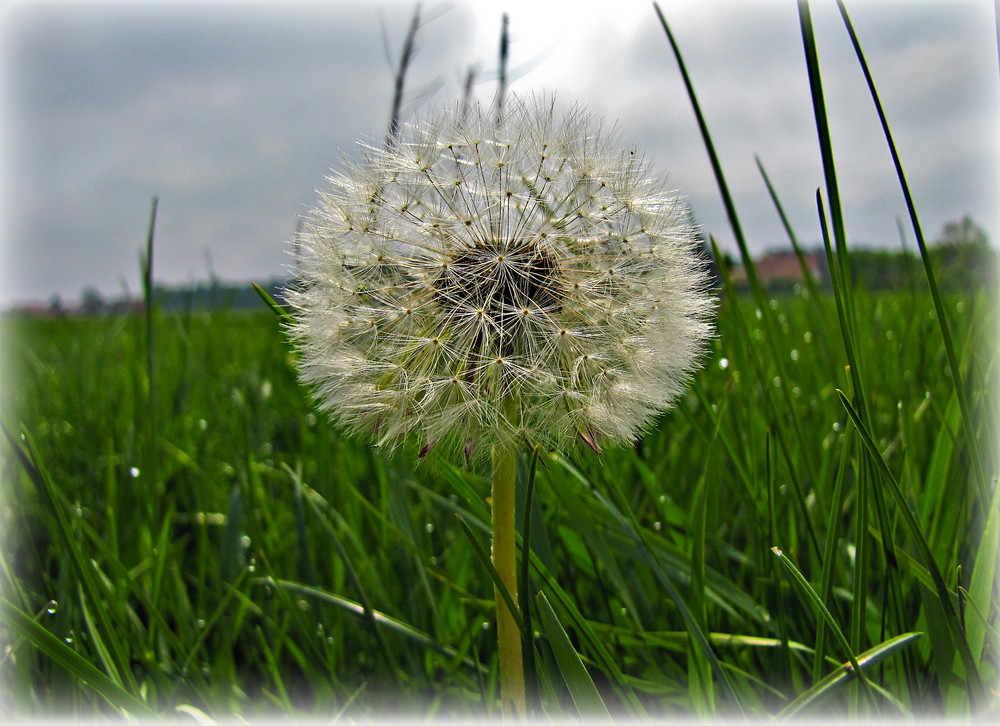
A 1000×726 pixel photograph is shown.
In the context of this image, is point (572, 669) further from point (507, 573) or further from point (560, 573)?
point (560, 573)

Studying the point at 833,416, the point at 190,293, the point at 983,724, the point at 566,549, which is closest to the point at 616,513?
the point at 566,549

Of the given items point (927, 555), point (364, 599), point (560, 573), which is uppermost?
point (927, 555)

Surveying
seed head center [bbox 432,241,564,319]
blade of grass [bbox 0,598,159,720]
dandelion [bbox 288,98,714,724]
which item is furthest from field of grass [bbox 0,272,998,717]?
seed head center [bbox 432,241,564,319]

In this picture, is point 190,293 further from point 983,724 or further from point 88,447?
point 983,724

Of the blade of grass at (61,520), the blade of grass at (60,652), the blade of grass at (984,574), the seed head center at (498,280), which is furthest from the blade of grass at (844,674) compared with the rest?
the blade of grass at (61,520)

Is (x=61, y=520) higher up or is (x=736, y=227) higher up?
(x=736, y=227)

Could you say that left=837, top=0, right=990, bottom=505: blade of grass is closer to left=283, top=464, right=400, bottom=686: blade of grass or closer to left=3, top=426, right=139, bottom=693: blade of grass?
left=283, top=464, right=400, bottom=686: blade of grass

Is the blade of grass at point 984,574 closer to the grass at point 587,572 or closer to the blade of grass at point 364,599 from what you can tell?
the grass at point 587,572

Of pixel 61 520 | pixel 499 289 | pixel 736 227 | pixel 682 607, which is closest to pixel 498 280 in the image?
pixel 499 289
